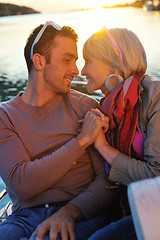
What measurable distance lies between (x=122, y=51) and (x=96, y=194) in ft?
3.02

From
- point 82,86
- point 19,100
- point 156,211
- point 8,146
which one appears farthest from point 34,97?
point 82,86

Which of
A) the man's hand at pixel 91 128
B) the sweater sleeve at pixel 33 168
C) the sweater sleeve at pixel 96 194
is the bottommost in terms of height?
the sweater sleeve at pixel 96 194

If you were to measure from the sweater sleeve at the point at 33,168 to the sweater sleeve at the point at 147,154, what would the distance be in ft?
0.85

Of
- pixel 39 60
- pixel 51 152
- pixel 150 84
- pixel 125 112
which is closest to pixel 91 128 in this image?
pixel 125 112

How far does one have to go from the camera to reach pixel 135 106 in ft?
5.78

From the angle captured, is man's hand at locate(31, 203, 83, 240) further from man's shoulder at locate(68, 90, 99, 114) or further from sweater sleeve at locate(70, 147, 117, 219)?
man's shoulder at locate(68, 90, 99, 114)

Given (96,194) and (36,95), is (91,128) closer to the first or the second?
(96,194)

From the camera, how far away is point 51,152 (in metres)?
1.92

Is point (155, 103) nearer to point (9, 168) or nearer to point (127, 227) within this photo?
point (127, 227)

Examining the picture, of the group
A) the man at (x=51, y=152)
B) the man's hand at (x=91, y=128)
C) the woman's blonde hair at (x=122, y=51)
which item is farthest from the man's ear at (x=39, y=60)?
the man's hand at (x=91, y=128)

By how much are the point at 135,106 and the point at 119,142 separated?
243 millimetres

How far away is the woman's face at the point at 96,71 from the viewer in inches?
75.7

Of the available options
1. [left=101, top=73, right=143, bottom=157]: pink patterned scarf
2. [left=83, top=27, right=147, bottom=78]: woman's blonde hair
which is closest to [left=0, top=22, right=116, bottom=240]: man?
[left=101, top=73, right=143, bottom=157]: pink patterned scarf

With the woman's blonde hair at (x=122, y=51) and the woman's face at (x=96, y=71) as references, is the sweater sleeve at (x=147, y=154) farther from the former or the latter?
the woman's face at (x=96, y=71)
